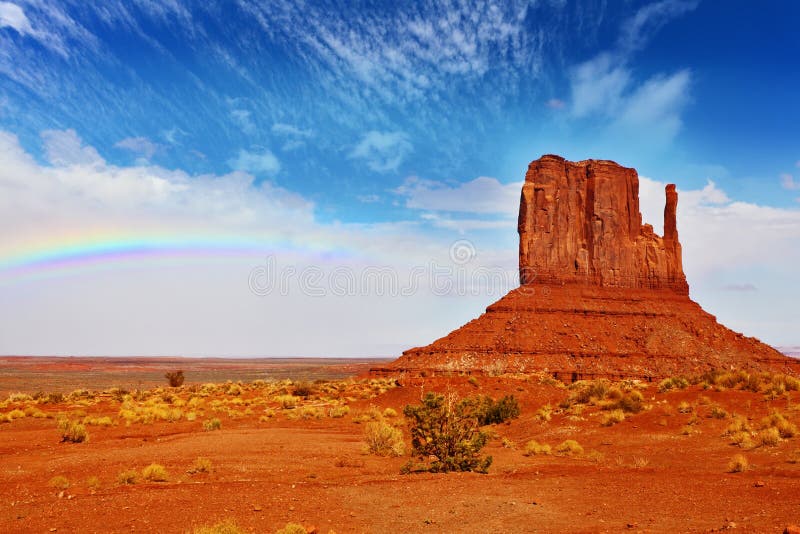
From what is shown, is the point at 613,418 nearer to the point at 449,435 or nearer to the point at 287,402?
the point at 449,435

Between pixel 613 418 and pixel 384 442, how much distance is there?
8925 mm

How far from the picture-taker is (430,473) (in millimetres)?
14188

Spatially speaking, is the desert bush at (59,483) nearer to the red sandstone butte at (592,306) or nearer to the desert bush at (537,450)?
the desert bush at (537,450)

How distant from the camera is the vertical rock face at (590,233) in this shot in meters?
84.3

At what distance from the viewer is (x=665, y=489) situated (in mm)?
11430

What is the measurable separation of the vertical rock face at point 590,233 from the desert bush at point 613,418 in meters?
60.4

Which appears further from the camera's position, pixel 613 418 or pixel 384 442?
pixel 613 418

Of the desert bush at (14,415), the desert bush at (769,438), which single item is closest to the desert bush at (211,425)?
the desert bush at (14,415)

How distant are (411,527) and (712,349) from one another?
70899mm

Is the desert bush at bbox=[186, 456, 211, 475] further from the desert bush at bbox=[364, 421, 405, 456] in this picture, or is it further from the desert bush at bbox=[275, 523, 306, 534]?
the desert bush at bbox=[275, 523, 306, 534]

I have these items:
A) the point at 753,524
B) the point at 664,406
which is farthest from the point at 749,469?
the point at 664,406

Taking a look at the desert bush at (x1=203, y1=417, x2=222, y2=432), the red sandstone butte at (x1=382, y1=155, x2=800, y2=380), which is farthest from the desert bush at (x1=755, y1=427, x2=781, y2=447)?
the red sandstone butte at (x1=382, y1=155, x2=800, y2=380)

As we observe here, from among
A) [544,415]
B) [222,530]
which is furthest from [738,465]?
[544,415]

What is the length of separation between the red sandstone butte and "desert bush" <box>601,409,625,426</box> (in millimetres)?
38134
